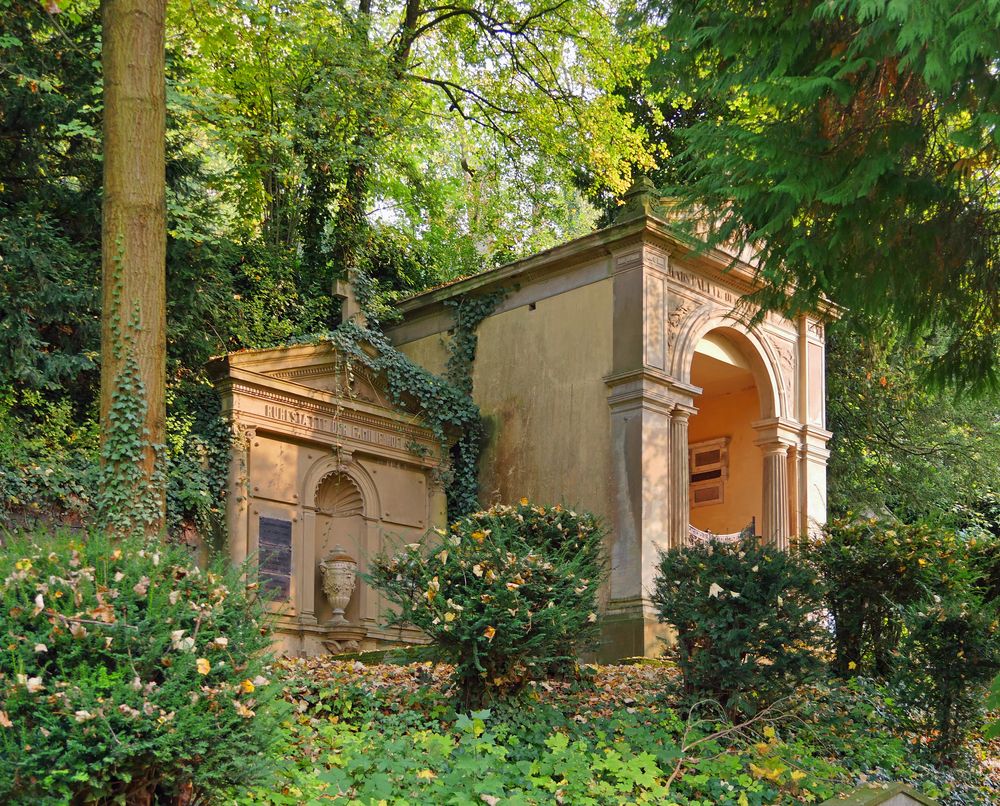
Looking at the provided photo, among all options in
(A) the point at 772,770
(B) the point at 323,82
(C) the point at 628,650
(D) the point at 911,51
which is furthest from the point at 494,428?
(D) the point at 911,51

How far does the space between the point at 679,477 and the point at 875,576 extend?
374 cm

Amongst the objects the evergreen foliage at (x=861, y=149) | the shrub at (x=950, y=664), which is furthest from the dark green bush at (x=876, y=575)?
the evergreen foliage at (x=861, y=149)

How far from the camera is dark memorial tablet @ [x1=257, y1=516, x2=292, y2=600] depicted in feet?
44.3

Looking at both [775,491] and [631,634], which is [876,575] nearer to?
[631,634]

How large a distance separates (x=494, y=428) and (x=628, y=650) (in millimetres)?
3968

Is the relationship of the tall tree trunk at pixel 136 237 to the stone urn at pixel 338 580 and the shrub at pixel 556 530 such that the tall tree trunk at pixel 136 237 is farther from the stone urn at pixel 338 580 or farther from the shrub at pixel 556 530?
the stone urn at pixel 338 580

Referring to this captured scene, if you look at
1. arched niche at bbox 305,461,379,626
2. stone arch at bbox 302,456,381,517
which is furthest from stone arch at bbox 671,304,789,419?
arched niche at bbox 305,461,379,626

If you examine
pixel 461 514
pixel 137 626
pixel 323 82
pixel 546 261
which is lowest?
pixel 137 626

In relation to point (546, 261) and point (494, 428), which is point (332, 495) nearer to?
point (494, 428)

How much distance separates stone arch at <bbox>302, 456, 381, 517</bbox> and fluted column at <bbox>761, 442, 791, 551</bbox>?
17.6 feet

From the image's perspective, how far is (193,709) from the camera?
512 centimetres

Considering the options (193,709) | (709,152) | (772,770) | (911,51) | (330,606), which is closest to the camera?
(193,709)

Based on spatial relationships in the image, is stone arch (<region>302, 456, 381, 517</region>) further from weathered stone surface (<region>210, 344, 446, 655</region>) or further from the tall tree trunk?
the tall tree trunk

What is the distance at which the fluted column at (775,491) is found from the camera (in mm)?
15680
